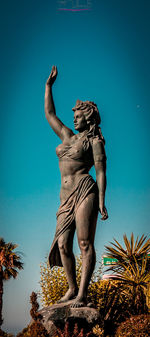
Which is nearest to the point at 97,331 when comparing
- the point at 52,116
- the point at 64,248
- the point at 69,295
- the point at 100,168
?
the point at 69,295

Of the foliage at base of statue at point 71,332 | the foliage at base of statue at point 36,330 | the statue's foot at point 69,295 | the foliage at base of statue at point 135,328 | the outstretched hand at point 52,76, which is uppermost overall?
the outstretched hand at point 52,76

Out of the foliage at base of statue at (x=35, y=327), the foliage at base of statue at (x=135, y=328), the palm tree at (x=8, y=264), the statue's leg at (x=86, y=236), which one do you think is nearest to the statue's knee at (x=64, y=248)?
the statue's leg at (x=86, y=236)

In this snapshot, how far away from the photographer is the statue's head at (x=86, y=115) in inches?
278

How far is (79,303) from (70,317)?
0.29m

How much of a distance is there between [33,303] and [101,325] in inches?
46.1

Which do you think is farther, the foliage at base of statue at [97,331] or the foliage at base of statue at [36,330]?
the foliage at base of statue at [97,331]

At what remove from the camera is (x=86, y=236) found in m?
6.18

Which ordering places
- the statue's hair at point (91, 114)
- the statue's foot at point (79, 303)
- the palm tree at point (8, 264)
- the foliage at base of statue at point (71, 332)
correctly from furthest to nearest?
1. the palm tree at point (8, 264)
2. the statue's hair at point (91, 114)
3. the statue's foot at point (79, 303)
4. the foliage at base of statue at point (71, 332)

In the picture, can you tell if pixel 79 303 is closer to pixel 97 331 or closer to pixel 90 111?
pixel 97 331

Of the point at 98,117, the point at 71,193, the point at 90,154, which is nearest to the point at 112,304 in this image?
the point at 71,193

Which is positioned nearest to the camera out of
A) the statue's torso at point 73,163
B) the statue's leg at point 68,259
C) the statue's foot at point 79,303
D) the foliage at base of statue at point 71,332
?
the foliage at base of statue at point 71,332

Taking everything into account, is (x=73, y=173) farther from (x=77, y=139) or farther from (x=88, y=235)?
(x=88, y=235)

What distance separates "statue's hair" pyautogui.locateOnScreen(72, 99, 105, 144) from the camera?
705 centimetres

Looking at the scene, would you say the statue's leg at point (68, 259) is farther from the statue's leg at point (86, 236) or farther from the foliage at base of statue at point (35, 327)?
the foliage at base of statue at point (35, 327)
